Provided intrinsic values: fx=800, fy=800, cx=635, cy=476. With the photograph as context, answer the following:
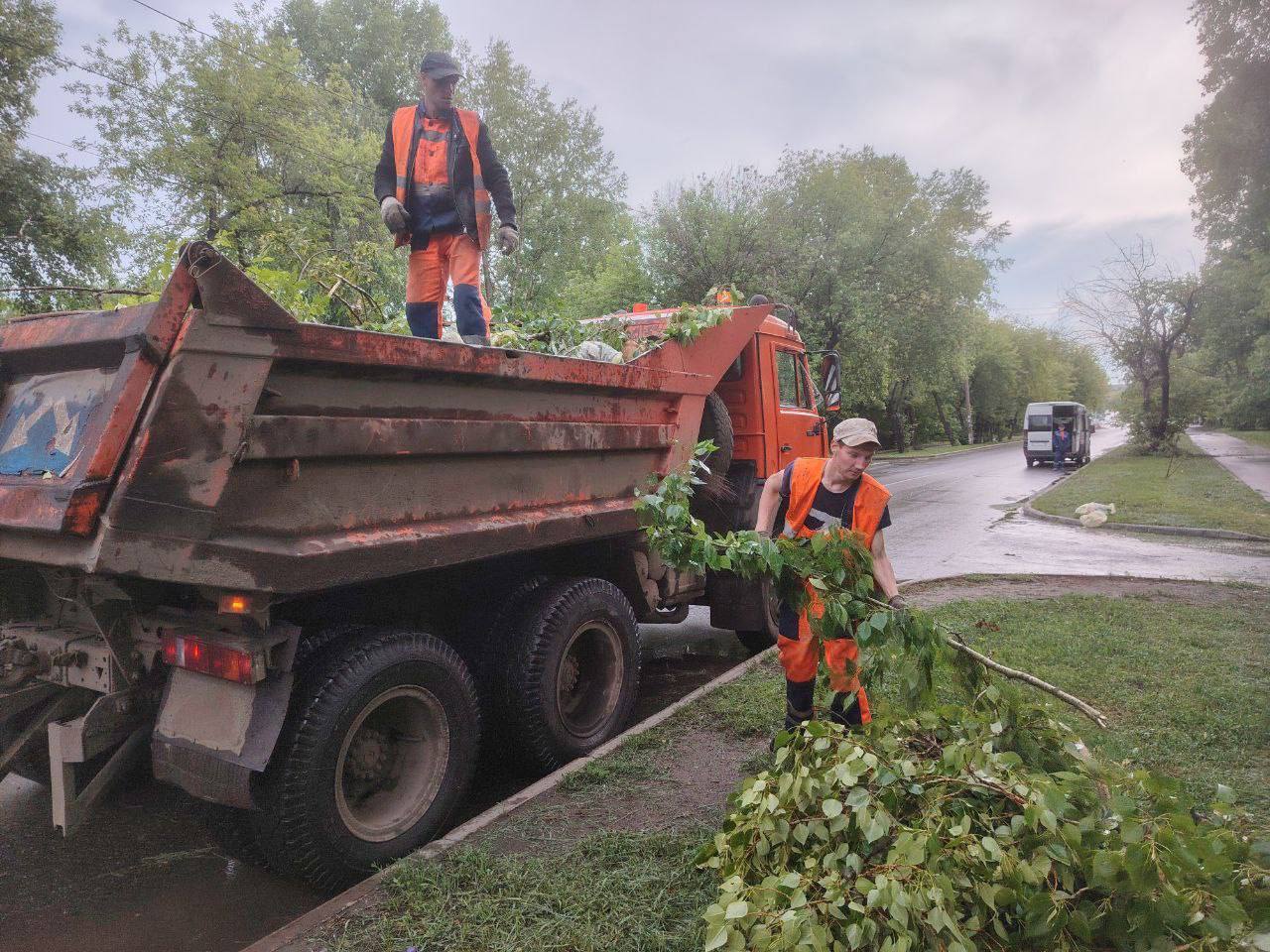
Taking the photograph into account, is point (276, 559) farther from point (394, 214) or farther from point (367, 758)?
point (394, 214)

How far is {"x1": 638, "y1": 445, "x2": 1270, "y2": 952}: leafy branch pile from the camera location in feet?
6.16

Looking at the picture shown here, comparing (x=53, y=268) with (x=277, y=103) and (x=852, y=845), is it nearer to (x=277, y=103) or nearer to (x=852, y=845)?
(x=277, y=103)

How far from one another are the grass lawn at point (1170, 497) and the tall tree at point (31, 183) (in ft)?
64.4

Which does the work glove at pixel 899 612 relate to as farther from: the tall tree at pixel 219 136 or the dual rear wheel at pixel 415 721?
the tall tree at pixel 219 136

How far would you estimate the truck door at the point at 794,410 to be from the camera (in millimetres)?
6145

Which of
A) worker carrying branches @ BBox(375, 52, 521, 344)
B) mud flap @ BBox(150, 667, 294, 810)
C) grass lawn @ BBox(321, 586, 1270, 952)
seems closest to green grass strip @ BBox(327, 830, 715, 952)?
grass lawn @ BBox(321, 586, 1270, 952)

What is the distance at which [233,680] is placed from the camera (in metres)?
2.70

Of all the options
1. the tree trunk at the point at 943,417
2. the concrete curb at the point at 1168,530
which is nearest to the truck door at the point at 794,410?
the concrete curb at the point at 1168,530

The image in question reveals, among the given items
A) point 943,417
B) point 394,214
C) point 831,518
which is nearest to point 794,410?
point 831,518

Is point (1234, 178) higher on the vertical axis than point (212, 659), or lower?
higher

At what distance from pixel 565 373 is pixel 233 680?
75.9 inches

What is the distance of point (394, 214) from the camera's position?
14.0ft

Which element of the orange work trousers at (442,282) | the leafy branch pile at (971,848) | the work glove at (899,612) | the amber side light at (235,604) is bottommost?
the leafy branch pile at (971,848)

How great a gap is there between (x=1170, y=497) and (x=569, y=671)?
15684 millimetres
